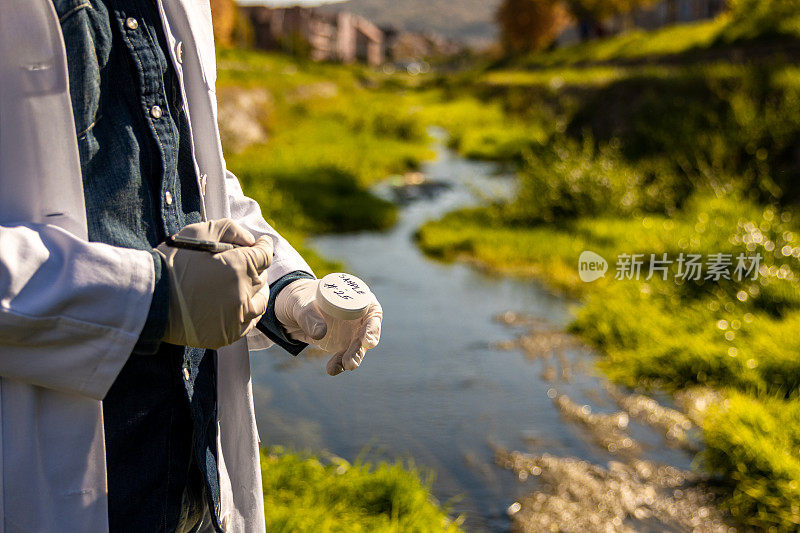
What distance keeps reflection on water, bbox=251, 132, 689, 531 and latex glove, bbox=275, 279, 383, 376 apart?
204 cm

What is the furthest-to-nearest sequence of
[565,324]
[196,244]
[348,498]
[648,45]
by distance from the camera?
[648,45], [565,324], [348,498], [196,244]

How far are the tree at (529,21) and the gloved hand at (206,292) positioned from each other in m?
45.8

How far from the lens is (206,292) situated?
0.94 meters

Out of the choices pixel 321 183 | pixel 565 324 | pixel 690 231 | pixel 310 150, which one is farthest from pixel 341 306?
pixel 310 150

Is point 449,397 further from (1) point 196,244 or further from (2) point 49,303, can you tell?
(2) point 49,303

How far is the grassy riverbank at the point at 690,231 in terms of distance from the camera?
3457mm

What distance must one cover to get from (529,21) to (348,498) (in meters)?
45.7

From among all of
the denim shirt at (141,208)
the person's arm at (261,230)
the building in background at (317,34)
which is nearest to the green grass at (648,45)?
the person's arm at (261,230)

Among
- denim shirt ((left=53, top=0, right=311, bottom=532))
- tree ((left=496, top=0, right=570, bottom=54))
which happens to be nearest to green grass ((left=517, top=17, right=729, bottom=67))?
tree ((left=496, top=0, right=570, bottom=54))

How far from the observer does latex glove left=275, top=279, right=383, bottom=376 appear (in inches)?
44.5

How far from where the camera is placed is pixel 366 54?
91.1 metres

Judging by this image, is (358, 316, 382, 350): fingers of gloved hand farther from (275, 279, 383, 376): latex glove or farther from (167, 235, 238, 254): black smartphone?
(167, 235, 238, 254): black smartphone

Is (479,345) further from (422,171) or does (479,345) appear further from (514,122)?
(514,122)

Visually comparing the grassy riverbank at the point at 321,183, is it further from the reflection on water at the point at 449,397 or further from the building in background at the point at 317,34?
the building in background at the point at 317,34
